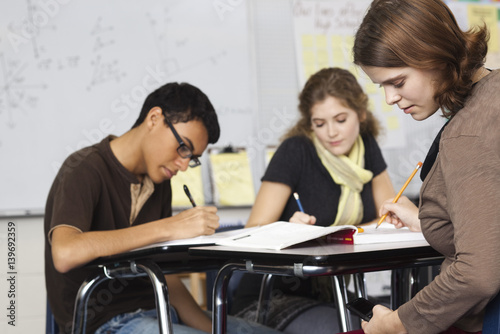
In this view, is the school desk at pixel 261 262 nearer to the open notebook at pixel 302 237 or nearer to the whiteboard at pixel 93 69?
the open notebook at pixel 302 237

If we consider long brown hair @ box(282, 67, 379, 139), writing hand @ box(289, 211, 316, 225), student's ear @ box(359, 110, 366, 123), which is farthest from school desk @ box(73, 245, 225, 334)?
student's ear @ box(359, 110, 366, 123)

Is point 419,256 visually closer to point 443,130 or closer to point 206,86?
point 443,130

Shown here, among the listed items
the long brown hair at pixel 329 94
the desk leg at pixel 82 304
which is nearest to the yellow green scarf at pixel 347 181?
the long brown hair at pixel 329 94

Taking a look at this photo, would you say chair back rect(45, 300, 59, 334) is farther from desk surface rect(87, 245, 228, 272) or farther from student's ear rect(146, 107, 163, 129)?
student's ear rect(146, 107, 163, 129)

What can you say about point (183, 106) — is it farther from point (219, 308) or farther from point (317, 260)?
point (317, 260)

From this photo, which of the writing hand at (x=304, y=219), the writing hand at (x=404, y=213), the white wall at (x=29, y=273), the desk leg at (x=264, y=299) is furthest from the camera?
the white wall at (x=29, y=273)

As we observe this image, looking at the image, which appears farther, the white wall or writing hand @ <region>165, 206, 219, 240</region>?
the white wall

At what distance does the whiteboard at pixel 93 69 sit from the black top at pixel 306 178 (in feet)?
3.76

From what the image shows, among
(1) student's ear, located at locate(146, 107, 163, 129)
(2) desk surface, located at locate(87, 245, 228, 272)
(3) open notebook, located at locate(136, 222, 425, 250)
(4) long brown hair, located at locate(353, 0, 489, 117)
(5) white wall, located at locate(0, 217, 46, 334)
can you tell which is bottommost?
(5) white wall, located at locate(0, 217, 46, 334)

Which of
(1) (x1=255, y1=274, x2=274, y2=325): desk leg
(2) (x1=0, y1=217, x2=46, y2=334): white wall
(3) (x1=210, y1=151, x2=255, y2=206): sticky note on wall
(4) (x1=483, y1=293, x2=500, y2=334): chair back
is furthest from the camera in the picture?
(3) (x1=210, y1=151, x2=255, y2=206): sticky note on wall

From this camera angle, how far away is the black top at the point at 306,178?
6.84 ft

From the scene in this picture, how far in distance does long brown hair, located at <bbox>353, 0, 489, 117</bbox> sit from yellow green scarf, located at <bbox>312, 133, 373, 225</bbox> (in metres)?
1.13

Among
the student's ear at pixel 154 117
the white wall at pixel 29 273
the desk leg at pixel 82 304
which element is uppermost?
the student's ear at pixel 154 117

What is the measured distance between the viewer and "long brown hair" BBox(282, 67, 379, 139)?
2158 mm
